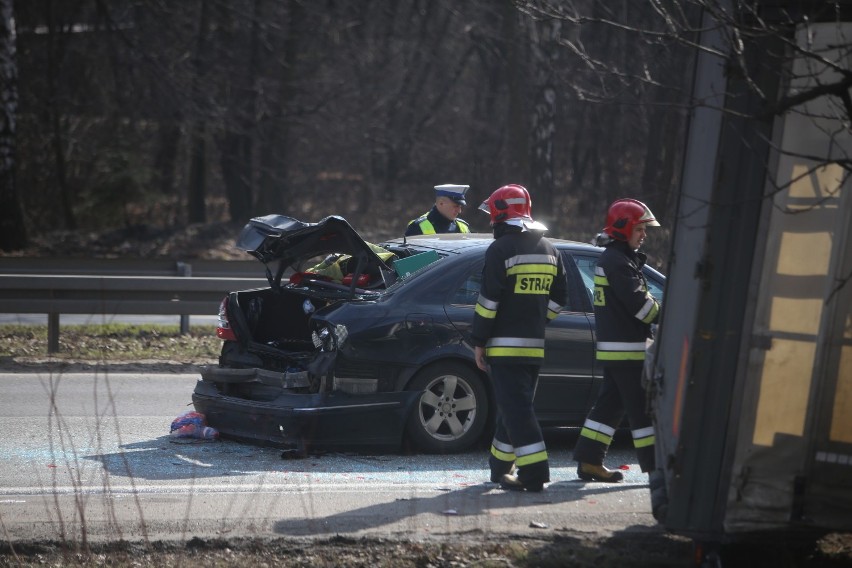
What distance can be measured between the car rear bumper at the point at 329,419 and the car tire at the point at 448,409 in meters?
0.13

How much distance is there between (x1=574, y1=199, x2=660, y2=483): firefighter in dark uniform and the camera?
6.80 metres

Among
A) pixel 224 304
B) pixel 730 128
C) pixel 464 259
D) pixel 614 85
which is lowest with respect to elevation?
pixel 224 304

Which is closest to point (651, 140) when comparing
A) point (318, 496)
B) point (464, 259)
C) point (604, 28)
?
point (604, 28)

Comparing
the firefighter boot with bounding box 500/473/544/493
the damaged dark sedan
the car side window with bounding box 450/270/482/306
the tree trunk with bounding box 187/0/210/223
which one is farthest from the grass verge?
the tree trunk with bounding box 187/0/210/223

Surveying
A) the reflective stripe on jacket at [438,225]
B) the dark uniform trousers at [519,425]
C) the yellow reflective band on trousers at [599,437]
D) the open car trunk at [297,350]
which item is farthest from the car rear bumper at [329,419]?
the reflective stripe on jacket at [438,225]

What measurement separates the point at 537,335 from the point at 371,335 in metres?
1.25

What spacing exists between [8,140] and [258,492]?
16.6 m

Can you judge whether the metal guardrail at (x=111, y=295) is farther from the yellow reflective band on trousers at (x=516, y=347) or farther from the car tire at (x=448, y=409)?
the yellow reflective band on trousers at (x=516, y=347)

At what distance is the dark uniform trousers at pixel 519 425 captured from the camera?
6691 millimetres

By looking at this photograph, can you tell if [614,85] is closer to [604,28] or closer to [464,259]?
[604,28]

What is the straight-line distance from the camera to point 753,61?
4633 millimetres

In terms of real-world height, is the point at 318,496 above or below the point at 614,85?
below

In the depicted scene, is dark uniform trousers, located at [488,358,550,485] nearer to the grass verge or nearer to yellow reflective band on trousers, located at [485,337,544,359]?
yellow reflective band on trousers, located at [485,337,544,359]

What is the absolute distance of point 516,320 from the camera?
22.2 feet
